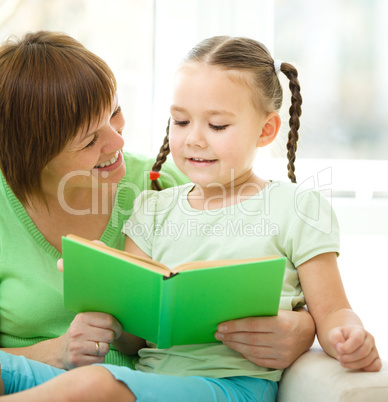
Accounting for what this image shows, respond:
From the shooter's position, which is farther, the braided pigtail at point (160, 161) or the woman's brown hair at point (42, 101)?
the braided pigtail at point (160, 161)

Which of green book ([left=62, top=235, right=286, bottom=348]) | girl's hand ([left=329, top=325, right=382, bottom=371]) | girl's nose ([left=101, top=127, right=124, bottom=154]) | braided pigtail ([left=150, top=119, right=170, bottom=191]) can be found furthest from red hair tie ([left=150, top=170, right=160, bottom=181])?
girl's hand ([left=329, top=325, right=382, bottom=371])

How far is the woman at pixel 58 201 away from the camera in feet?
4.50

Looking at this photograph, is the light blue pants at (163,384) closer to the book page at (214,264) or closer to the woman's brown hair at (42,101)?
the book page at (214,264)

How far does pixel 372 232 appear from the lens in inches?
116

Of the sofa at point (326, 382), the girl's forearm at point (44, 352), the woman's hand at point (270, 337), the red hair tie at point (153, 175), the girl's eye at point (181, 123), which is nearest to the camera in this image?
the sofa at point (326, 382)

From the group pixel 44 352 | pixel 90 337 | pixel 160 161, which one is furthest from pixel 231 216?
pixel 44 352

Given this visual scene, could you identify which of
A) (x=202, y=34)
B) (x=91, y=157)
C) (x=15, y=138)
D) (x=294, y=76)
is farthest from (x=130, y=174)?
(x=202, y=34)

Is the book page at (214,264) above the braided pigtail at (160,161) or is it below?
below

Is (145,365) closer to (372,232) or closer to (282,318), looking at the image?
(282,318)

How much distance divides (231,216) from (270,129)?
0.28m

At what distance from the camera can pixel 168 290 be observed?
3.89ft

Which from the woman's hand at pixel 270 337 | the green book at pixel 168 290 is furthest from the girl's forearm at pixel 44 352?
the woman's hand at pixel 270 337

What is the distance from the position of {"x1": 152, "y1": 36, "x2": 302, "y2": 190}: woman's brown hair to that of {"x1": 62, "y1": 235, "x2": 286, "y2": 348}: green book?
569 mm

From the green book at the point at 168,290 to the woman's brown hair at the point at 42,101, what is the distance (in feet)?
1.30
